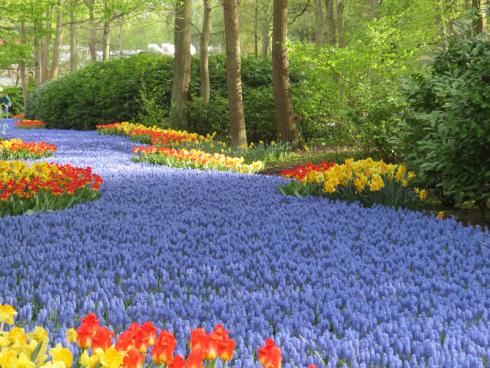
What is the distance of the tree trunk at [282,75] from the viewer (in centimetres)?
1255

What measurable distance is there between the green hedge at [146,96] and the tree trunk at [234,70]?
212 centimetres

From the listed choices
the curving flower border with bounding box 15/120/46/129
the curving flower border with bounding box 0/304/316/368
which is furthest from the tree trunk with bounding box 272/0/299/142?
the curving flower border with bounding box 15/120/46/129

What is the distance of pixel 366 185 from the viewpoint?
588cm

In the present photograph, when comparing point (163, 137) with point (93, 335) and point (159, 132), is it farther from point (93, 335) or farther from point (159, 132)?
point (93, 335)

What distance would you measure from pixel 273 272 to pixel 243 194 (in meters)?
2.80

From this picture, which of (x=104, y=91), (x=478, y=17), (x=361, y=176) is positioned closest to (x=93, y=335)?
(x=361, y=176)

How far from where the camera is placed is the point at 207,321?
2.64m

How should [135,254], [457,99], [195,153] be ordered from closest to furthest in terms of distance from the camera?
[135,254], [457,99], [195,153]

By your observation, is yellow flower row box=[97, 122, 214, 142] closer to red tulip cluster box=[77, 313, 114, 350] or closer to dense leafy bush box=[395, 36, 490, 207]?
dense leafy bush box=[395, 36, 490, 207]

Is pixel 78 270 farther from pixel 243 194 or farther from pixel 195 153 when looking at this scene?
pixel 195 153

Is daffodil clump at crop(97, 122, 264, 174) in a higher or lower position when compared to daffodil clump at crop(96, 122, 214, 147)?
lower

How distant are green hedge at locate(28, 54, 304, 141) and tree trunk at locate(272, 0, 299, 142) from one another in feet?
4.94

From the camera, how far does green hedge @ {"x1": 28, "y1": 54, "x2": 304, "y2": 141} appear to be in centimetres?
1527

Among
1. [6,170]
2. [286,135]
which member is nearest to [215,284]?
A: [6,170]
